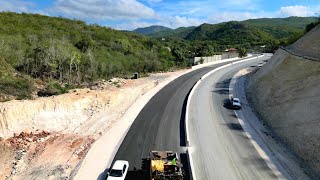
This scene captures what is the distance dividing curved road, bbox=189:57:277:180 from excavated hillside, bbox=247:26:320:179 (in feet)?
11.1

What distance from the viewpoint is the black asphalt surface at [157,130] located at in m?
25.7

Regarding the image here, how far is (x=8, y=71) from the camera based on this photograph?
40.6m

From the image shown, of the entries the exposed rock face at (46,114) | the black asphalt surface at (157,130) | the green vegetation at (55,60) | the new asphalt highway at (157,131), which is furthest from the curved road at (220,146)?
the green vegetation at (55,60)

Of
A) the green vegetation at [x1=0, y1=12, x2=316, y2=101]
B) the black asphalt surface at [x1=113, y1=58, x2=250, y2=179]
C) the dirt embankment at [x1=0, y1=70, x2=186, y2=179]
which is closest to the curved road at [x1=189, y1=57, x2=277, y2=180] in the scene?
the black asphalt surface at [x1=113, y1=58, x2=250, y2=179]

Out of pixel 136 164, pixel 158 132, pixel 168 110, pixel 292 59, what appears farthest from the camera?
pixel 292 59

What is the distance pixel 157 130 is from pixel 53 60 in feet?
87.0

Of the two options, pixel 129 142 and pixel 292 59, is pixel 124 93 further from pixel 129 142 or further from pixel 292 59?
pixel 292 59

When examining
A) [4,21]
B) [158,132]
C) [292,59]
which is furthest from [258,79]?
[4,21]

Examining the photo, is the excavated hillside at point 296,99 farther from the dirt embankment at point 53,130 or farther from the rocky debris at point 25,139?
the rocky debris at point 25,139

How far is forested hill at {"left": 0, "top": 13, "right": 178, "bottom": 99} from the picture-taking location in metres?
42.3

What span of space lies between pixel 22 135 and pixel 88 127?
20.1 ft

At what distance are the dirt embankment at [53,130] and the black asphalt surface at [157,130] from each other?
3056 millimetres

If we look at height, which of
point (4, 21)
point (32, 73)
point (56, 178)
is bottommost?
point (56, 178)

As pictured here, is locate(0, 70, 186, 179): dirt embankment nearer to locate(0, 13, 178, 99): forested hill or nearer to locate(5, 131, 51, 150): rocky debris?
locate(5, 131, 51, 150): rocky debris
